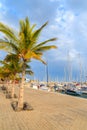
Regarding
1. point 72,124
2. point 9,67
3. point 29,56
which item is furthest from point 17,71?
point 72,124

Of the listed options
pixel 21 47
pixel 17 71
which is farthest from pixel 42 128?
pixel 17 71

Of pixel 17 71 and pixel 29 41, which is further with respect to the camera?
pixel 17 71

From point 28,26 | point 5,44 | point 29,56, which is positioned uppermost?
point 28,26

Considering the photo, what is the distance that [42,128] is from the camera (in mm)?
8883

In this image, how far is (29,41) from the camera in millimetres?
14742

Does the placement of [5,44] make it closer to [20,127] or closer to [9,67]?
[20,127]

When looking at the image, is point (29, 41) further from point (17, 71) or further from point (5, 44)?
point (17, 71)

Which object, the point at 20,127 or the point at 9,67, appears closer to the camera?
the point at 20,127

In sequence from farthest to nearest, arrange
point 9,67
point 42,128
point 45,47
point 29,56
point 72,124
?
point 9,67 → point 45,47 → point 29,56 → point 72,124 → point 42,128

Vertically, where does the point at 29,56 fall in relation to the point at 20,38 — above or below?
below

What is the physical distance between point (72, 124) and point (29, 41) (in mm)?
6901

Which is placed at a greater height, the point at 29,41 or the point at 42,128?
the point at 29,41

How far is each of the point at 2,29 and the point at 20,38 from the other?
51.5 inches

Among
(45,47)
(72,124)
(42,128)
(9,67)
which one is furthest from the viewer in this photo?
(9,67)
